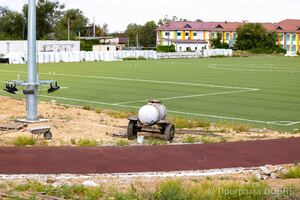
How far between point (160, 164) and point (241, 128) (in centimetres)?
605

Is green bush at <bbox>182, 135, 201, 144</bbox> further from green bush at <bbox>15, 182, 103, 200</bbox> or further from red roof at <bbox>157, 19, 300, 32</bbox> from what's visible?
red roof at <bbox>157, 19, 300, 32</bbox>

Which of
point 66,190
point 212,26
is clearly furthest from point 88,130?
point 212,26

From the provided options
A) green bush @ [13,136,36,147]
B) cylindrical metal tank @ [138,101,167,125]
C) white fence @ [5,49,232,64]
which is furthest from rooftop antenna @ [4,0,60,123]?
white fence @ [5,49,232,64]

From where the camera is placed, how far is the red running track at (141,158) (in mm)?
9734

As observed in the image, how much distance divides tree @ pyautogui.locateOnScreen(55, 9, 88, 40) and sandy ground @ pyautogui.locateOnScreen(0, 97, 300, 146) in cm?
9931

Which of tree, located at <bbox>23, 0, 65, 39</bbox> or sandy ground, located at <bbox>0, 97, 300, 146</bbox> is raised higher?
tree, located at <bbox>23, 0, 65, 39</bbox>

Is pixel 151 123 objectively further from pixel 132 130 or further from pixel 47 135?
pixel 47 135

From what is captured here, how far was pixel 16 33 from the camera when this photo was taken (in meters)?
106

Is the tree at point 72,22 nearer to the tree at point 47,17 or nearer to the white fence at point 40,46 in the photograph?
the tree at point 47,17

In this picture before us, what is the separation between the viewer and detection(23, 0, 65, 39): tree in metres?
110

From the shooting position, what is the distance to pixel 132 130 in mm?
13594

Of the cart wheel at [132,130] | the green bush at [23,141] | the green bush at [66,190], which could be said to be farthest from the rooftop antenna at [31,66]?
the green bush at [66,190]

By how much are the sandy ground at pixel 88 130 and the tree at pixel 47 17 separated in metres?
91.8

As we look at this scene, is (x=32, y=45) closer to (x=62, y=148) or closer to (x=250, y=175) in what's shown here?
(x=62, y=148)
